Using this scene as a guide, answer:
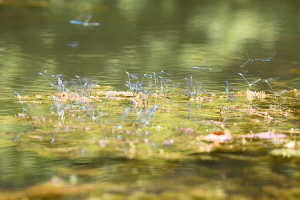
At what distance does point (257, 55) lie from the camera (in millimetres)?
6656

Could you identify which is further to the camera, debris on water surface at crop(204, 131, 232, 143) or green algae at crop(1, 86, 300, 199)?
debris on water surface at crop(204, 131, 232, 143)

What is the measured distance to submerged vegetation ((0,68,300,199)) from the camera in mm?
2568

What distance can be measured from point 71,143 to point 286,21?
725cm

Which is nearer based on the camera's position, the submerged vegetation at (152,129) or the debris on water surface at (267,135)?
the submerged vegetation at (152,129)

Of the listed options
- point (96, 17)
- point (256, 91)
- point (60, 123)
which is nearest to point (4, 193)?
point (60, 123)

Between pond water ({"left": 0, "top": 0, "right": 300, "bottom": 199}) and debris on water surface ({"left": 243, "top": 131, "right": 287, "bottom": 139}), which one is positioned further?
debris on water surface ({"left": 243, "top": 131, "right": 287, "bottom": 139})

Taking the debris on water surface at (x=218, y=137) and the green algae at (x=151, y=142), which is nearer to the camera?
the green algae at (x=151, y=142)

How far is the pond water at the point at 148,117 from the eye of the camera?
258 centimetres

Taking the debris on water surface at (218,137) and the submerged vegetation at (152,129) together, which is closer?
the submerged vegetation at (152,129)

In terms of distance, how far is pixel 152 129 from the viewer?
338 cm

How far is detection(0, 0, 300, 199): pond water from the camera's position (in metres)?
2.58

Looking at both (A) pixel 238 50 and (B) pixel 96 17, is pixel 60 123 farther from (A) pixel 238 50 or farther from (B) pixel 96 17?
(B) pixel 96 17

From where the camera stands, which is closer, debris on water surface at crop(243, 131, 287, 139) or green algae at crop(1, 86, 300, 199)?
green algae at crop(1, 86, 300, 199)

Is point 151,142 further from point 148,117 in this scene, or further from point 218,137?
point 148,117
